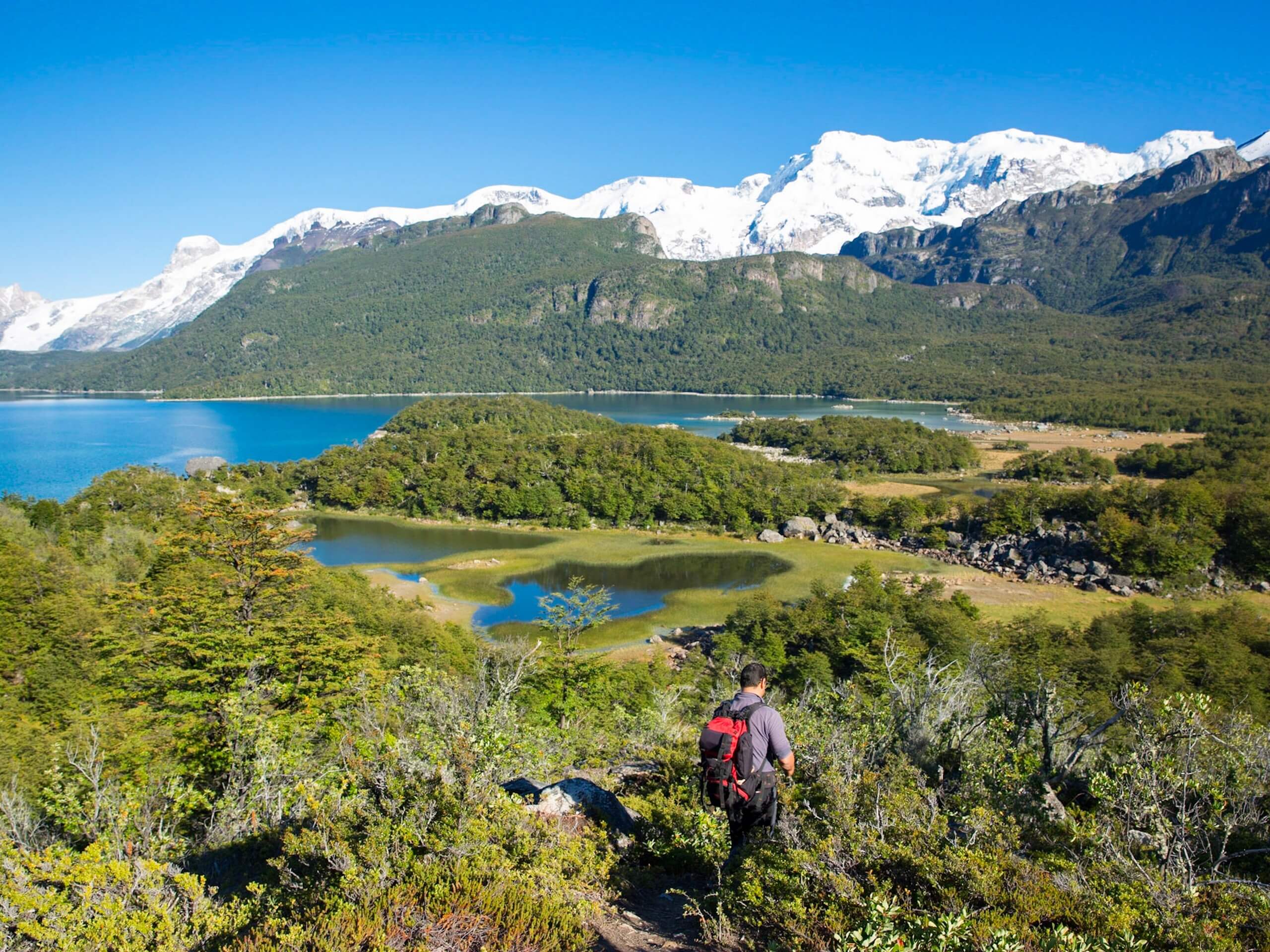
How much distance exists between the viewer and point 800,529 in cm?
5769

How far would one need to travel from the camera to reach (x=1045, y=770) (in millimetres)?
10141

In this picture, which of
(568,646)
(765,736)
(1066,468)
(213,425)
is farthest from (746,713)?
(213,425)

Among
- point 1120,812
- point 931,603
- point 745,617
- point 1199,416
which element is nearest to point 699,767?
point 1120,812

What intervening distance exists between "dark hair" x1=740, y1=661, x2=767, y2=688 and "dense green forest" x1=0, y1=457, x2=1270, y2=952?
1277mm

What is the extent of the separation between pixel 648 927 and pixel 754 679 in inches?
94.7

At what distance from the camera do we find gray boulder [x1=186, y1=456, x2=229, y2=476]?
7262 cm

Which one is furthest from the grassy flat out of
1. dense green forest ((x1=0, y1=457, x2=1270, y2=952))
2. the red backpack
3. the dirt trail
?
the red backpack

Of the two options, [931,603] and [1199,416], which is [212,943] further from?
[1199,416]

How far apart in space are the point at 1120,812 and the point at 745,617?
81.6ft

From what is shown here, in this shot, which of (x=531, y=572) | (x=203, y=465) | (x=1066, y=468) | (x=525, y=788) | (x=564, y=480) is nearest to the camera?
(x=525, y=788)

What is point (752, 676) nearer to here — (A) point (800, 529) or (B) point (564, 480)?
(A) point (800, 529)

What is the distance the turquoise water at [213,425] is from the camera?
8906cm

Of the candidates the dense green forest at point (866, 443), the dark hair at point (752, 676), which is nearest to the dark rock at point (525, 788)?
the dark hair at point (752, 676)

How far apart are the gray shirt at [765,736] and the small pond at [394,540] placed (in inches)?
1862
